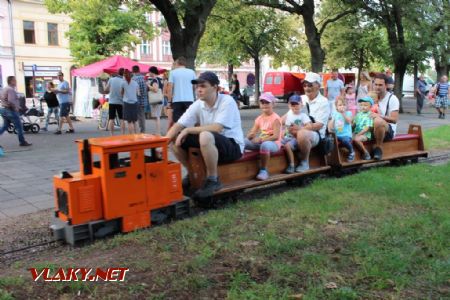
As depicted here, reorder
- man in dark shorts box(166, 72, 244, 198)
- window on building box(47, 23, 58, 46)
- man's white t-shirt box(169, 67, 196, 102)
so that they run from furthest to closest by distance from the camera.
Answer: window on building box(47, 23, 58, 46), man's white t-shirt box(169, 67, 196, 102), man in dark shorts box(166, 72, 244, 198)

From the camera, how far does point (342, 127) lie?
7449 millimetres

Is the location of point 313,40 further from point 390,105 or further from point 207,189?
point 207,189

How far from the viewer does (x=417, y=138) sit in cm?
897

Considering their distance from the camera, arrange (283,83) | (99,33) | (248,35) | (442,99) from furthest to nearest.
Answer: (283,83) → (248,35) → (99,33) → (442,99)

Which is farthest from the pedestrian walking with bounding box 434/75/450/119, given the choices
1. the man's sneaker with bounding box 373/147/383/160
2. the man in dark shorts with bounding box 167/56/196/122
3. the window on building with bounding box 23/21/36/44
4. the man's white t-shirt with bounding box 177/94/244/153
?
the window on building with bounding box 23/21/36/44

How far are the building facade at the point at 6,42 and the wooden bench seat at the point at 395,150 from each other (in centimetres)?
3704

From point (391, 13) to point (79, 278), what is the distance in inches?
833

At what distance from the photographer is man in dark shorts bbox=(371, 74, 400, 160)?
25.7 feet

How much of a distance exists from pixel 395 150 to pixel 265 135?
3.15m

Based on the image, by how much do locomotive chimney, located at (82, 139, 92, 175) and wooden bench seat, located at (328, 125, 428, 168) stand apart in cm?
398

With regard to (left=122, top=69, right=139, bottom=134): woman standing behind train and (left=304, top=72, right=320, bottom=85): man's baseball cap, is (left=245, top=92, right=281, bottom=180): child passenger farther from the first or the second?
(left=122, top=69, right=139, bottom=134): woman standing behind train

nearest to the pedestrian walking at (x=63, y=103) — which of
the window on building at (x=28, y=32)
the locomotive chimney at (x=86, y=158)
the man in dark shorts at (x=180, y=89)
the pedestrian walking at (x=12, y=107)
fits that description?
the pedestrian walking at (x=12, y=107)

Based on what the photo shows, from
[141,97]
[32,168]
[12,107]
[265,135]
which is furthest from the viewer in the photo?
[141,97]

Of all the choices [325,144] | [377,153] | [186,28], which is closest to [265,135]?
[325,144]
